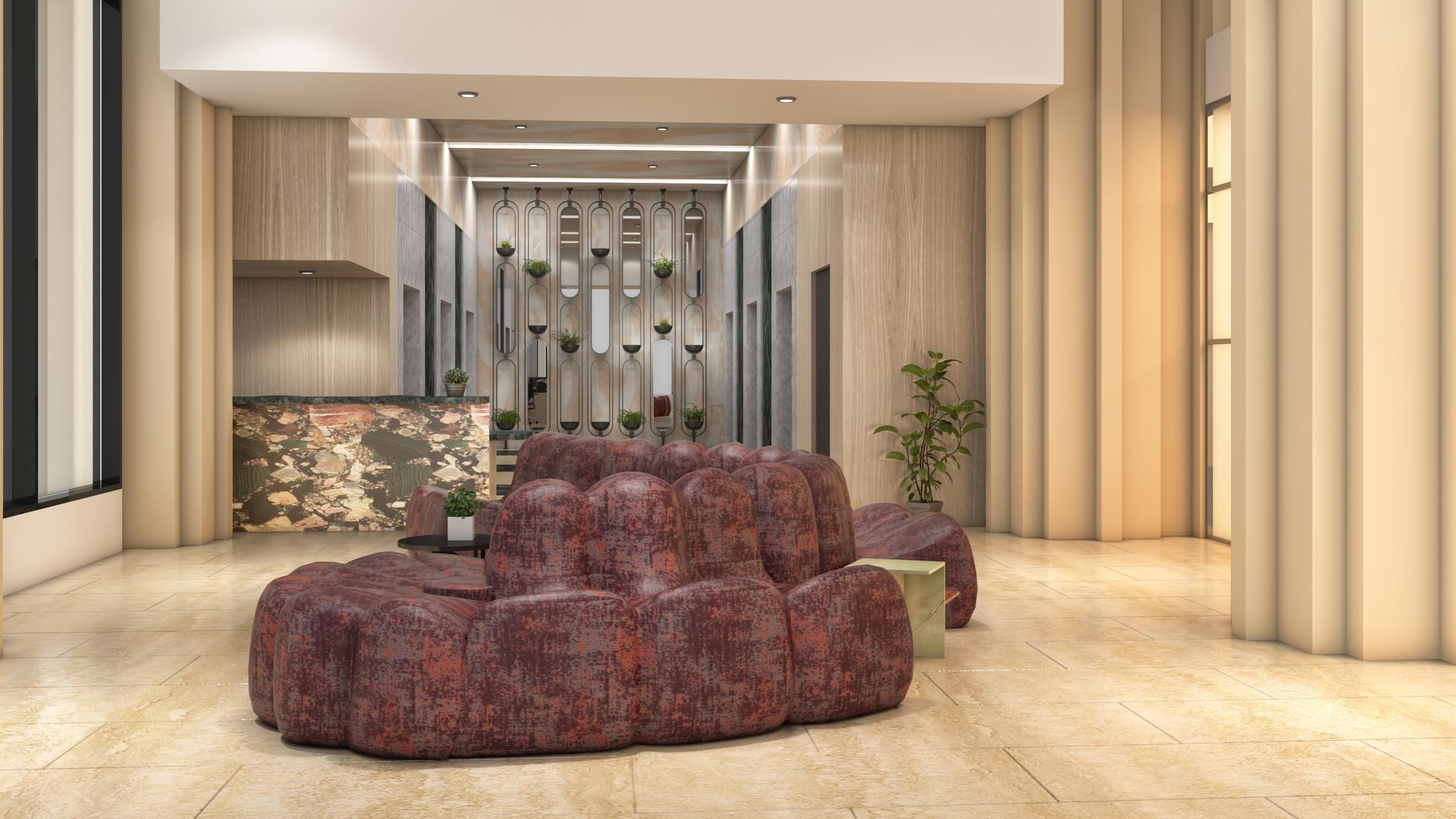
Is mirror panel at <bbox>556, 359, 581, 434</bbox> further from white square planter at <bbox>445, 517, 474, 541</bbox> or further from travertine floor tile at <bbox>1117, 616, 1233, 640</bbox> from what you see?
travertine floor tile at <bbox>1117, 616, 1233, 640</bbox>

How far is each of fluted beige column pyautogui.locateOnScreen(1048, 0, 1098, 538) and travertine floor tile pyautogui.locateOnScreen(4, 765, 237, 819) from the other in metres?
7.19

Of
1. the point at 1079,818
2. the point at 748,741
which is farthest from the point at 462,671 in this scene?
the point at 1079,818

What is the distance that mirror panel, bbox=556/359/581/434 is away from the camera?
19.0 metres

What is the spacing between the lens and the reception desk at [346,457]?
10.2 meters

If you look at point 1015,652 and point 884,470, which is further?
point 884,470

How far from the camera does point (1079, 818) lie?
326 cm

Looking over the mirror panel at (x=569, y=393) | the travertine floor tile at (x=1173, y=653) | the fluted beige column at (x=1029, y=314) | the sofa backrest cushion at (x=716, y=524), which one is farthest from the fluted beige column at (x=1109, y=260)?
the mirror panel at (x=569, y=393)

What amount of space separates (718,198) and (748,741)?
15.8 meters

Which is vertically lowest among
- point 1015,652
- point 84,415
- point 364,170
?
point 1015,652

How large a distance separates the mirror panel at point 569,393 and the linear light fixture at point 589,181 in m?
2.68

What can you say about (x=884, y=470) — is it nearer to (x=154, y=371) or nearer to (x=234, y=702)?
(x=154, y=371)

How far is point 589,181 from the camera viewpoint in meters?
18.1

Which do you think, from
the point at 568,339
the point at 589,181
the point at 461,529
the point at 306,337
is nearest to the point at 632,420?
the point at 568,339

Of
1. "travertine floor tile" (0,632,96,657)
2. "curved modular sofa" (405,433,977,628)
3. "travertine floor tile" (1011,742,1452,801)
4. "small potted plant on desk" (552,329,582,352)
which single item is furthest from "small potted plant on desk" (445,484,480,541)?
"small potted plant on desk" (552,329,582,352)
